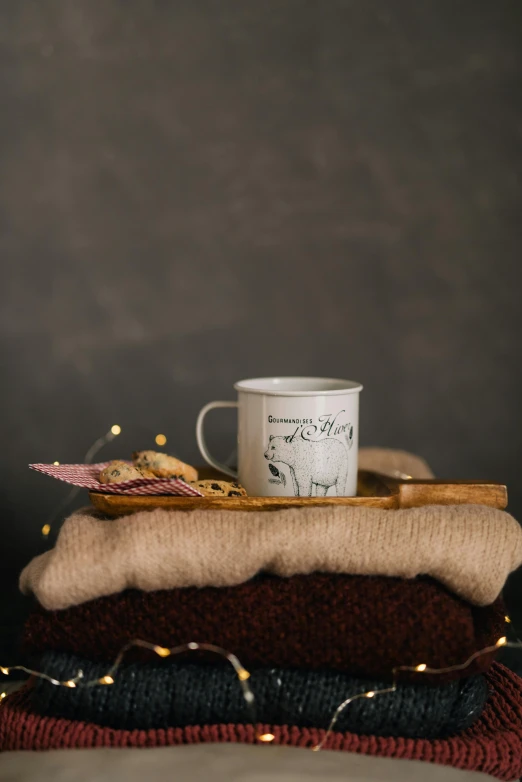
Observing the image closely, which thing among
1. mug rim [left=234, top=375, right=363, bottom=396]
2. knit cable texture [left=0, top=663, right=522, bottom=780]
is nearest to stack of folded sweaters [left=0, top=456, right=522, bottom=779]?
knit cable texture [left=0, top=663, right=522, bottom=780]

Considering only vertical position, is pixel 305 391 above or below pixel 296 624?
above

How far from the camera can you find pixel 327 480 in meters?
0.57

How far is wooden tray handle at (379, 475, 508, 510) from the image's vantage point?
0.55 meters

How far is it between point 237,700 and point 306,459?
0.18 metres

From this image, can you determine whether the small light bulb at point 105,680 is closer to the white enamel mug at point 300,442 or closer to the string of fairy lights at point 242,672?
the string of fairy lights at point 242,672

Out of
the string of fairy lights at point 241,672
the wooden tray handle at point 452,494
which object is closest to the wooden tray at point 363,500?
the wooden tray handle at point 452,494

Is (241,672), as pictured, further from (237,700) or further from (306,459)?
(306,459)

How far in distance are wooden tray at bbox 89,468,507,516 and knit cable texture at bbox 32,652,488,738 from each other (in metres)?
0.11

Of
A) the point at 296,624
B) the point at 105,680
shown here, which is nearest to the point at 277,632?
the point at 296,624

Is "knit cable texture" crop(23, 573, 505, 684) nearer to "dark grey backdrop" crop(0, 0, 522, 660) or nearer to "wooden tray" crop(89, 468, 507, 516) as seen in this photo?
"wooden tray" crop(89, 468, 507, 516)

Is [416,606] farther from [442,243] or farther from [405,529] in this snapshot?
[442,243]

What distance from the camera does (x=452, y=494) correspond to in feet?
1.82

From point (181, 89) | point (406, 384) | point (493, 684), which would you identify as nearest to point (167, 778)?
point (493, 684)

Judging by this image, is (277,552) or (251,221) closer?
(277,552)
